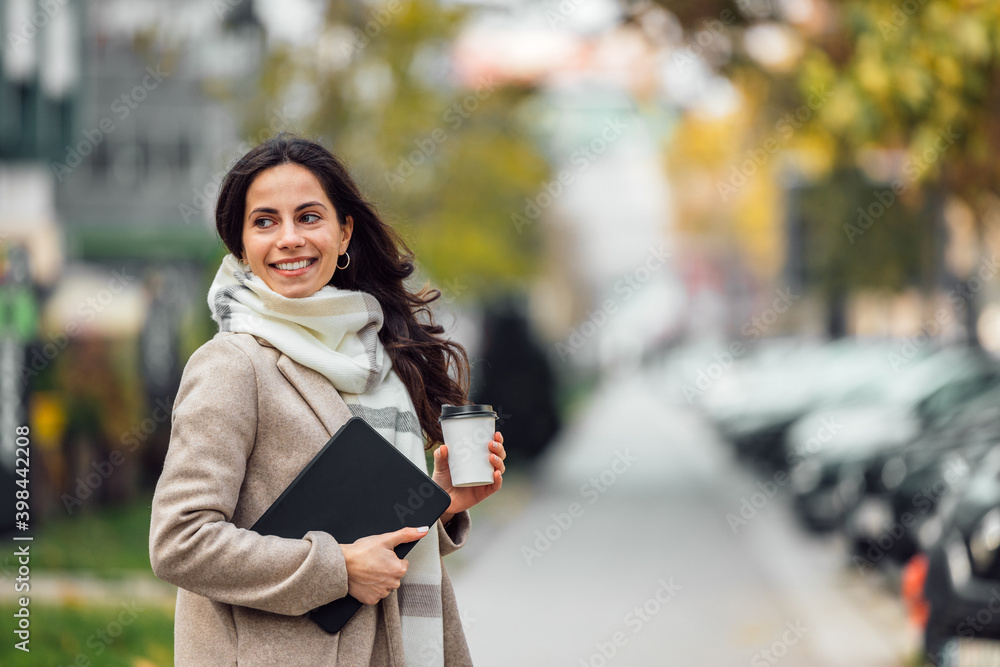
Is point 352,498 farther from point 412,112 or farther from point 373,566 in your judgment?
point 412,112

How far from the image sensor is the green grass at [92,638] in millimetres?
5250

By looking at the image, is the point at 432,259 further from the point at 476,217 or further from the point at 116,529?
the point at 116,529

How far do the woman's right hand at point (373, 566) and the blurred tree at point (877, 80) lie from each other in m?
6.63

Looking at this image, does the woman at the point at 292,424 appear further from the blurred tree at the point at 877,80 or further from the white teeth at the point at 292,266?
the blurred tree at the point at 877,80

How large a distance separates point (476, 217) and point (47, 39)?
9379 mm

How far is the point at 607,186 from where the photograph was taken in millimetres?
60812

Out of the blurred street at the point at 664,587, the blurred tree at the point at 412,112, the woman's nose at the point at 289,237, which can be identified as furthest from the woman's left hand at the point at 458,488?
the blurred tree at the point at 412,112

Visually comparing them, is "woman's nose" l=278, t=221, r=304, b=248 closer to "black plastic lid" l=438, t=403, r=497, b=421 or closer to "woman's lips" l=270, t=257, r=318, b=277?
"woman's lips" l=270, t=257, r=318, b=277

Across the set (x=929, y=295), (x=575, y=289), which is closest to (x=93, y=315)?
(x=929, y=295)

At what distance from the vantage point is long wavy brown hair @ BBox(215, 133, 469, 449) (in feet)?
7.06

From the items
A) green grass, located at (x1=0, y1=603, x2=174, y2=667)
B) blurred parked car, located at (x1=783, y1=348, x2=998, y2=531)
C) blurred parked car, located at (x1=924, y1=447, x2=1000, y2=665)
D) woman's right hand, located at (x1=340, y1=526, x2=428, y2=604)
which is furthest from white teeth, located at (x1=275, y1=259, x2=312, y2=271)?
blurred parked car, located at (x1=783, y1=348, x2=998, y2=531)

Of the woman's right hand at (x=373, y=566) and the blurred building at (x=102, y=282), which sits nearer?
the woman's right hand at (x=373, y=566)

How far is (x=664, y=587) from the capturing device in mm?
8867

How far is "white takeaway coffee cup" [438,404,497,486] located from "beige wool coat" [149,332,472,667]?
200 millimetres
